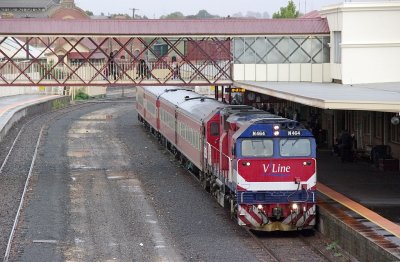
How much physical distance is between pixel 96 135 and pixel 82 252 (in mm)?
32394

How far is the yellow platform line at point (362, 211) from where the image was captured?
19562 mm

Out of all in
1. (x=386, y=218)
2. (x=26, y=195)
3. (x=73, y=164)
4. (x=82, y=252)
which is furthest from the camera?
(x=73, y=164)

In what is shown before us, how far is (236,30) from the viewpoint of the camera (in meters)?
34.8

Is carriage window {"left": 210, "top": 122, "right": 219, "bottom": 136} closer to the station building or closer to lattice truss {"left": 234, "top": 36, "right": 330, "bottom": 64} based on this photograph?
the station building

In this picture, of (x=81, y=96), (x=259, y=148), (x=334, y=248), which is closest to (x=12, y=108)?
(x=81, y=96)

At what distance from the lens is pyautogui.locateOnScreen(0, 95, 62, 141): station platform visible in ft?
171

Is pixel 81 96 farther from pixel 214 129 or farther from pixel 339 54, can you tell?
pixel 214 129

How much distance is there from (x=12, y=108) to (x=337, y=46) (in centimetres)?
3401

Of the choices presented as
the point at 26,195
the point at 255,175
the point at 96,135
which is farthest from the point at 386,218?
the point at 96,135

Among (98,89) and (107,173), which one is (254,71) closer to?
(107,173)

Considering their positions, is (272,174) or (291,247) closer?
(291,247)

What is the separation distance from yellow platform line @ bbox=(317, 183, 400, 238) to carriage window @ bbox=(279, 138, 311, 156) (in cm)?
197

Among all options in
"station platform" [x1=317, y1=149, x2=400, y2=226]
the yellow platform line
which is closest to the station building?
"station platform" [x1=317, y1=149, x2=400, y2=226]

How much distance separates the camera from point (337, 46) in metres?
35.8
